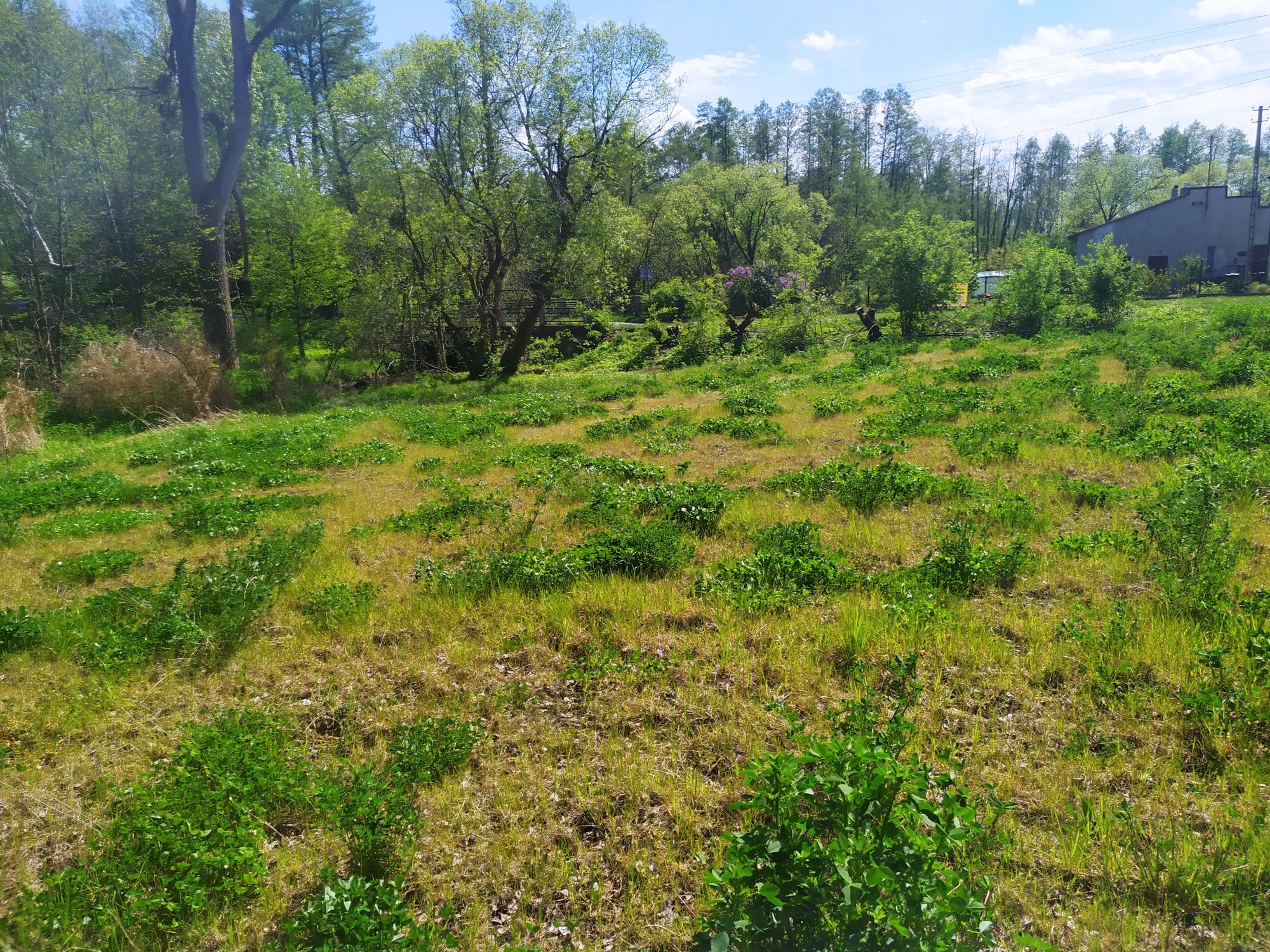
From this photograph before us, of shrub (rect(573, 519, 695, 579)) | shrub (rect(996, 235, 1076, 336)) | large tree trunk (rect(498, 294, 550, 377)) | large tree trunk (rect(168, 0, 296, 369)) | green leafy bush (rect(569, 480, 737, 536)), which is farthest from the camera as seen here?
large tree trunk (rect(498, 294, 550, 377))

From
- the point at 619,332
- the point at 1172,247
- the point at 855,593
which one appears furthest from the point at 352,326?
the point at 1172,247

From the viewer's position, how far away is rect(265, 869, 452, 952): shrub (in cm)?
279

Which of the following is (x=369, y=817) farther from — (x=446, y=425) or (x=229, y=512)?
(x=446, y=425)

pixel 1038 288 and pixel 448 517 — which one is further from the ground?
pixel 1038 288

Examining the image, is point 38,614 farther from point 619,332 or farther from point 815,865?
point 619,332

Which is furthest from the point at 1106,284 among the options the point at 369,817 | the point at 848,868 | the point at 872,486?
the point at 369,817

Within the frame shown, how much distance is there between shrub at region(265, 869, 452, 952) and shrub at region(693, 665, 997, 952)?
1.17 meters

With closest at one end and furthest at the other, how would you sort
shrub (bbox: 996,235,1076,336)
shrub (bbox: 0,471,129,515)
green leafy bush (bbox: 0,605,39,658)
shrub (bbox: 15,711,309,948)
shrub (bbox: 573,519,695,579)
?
shrub (bbox: 15,711,309,948), green leafy bush (bbox: 0,605,39,658), shrub (bbox: 573,519,695,579), shrub (bbox: 0,471,129,515), shrub (bbox: 996,235,1076,336)

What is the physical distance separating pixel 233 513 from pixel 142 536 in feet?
3.36

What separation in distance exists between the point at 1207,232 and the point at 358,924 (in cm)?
6312

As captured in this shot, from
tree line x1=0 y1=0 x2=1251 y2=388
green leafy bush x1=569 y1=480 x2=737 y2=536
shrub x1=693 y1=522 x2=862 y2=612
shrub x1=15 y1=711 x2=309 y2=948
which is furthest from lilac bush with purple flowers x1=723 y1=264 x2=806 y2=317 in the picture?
shrub x1=15 y1=711 x2=309 y2=948

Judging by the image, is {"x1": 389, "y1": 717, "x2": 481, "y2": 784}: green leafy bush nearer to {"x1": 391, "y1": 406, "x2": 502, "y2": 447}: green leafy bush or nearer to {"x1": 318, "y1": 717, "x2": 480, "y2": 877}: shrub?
{"x1": 318, "y1": 717, "x2": 480, "y2": 877}: shrub

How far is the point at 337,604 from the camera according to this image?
6289 millimetres

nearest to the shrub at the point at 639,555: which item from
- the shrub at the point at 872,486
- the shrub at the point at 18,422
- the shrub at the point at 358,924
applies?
the shrub at the point at 872,486
